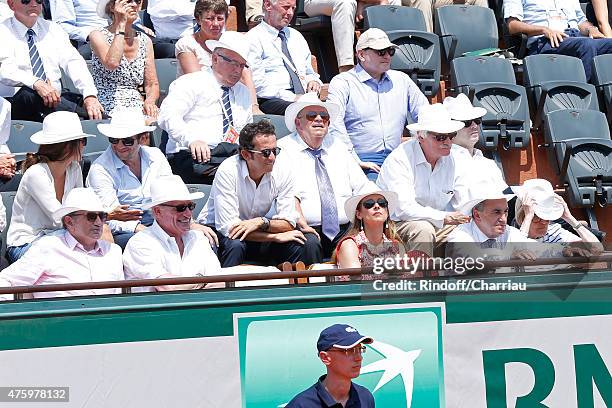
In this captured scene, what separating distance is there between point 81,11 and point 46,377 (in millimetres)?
4015

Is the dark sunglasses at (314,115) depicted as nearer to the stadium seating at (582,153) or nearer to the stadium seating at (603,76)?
the stadium seating at (582,153)

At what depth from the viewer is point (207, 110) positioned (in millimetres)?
7965

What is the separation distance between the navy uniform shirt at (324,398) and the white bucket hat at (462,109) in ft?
8.46

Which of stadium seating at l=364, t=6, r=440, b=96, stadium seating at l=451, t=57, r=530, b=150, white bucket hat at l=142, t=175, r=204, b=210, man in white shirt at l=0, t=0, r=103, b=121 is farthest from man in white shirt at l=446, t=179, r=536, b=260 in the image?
man in white shirt at l=0, t=0, r=103, b=121

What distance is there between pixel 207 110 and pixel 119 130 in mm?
879

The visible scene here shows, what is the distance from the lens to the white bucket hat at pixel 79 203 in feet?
20.7

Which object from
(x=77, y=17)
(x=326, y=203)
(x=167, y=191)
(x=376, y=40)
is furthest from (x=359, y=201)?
(x=77, y=17)

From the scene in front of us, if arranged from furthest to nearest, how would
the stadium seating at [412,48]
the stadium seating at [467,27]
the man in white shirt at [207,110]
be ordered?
1. the stadium seating at [467,27]
2. the stadium seating at [412,48]
3. the man in white shirt at [207,110]

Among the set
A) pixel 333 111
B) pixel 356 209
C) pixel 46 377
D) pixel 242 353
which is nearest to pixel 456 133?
pixel 333 111

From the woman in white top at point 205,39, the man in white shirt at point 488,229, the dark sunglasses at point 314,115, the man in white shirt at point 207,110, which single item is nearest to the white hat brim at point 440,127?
the dark sunglasses at point 314,115

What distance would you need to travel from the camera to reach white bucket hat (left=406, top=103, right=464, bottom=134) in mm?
7637

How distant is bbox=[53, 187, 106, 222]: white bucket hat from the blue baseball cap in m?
1.28

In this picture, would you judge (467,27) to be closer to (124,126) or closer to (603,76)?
(603,76)

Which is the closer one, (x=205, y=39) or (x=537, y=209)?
(x=537, y=209)
